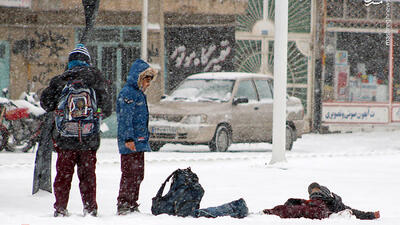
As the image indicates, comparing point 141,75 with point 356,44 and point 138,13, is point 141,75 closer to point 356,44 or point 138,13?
point 138,13

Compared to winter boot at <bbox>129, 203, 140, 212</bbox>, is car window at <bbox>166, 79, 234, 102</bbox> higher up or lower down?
higher up

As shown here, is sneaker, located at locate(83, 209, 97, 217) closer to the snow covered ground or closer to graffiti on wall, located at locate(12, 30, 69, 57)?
the snow covered ground

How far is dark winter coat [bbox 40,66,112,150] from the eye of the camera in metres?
7.35

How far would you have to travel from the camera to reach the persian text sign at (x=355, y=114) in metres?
24.8

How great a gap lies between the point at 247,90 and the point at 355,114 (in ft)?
27.2

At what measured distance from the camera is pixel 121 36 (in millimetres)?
23125

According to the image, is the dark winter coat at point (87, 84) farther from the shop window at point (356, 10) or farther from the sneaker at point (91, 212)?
the shop window at point (356, 10)

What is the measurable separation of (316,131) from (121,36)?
6.32 metres

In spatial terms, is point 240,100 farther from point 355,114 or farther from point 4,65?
point 355,114

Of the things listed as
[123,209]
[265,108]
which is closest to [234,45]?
[265,108]

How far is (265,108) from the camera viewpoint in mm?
17422

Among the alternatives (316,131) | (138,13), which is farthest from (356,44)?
(138,13)

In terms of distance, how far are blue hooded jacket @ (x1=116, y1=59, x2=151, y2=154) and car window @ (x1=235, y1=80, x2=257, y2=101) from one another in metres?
9.46

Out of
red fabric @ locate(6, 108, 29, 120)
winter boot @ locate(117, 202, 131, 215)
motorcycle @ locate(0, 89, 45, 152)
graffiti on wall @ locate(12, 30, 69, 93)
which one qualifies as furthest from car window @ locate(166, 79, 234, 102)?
winter boot @ locate(117, 202, 131, 215)
